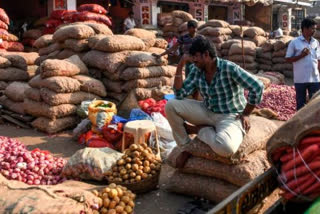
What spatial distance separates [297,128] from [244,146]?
65.6 inches

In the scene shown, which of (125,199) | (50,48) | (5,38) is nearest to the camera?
(125,199)

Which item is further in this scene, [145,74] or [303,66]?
[145,74]

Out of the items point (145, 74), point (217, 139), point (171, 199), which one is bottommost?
point (171, 199)

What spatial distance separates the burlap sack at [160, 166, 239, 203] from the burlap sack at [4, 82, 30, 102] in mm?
4497

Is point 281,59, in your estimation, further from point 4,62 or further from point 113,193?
point 113,193

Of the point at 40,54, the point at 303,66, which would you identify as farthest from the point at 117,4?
the point at 303,66

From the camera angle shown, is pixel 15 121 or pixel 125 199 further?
pixel 15 121

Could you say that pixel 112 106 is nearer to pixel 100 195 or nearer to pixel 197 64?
pixel 197 64

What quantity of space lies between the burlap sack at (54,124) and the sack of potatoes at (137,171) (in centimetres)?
275

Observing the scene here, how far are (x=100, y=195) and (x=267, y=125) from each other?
6.56 feet

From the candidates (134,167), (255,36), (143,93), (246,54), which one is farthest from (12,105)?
(255,36)

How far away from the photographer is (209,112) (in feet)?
12.9

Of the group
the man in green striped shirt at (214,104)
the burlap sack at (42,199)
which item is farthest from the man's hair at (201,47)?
the burlap sack at (42,199)

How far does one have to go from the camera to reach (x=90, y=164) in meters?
4.14
